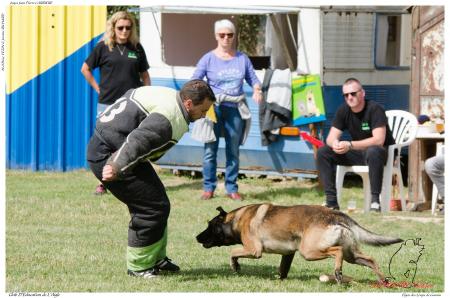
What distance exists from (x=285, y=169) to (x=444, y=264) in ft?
17.2

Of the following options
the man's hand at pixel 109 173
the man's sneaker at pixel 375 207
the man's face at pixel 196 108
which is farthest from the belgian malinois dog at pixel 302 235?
the man's sneaker at pixel 375 207

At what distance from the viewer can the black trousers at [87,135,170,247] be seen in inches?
258

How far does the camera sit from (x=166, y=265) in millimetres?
7074

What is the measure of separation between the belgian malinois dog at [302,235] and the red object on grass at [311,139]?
198 inches

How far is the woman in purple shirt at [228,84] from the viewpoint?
439 inches

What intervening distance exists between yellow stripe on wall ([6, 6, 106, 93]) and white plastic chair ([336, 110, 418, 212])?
4.55 metres

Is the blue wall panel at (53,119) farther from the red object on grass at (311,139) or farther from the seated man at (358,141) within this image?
the seated man at (358,141)

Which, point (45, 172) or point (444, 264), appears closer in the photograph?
point (444, 264)

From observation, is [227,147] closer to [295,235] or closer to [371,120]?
[371,120]

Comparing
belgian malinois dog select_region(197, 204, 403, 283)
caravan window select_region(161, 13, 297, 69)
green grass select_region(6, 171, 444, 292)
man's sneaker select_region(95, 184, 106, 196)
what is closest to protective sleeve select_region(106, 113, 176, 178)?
green grass select_region(6, 171, 444, 292)

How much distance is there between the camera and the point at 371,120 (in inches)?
421

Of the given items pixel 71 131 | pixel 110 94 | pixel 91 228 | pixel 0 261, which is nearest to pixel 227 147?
pixel 110 94

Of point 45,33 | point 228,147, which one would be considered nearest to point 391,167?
point 228,147

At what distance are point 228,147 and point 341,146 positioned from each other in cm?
148
